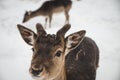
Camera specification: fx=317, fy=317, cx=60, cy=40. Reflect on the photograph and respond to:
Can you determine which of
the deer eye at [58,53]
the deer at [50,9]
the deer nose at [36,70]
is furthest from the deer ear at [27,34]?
the deer at [50,9]

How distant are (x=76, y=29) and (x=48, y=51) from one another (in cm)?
80

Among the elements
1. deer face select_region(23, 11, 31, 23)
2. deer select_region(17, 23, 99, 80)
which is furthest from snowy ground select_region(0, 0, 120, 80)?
deer select_region(17, 23, 99, 80)

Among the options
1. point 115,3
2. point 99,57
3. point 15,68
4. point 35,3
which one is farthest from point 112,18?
point 15,68

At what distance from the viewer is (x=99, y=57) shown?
114 inches

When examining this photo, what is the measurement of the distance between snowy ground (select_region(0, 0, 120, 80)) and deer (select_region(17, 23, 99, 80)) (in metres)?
0.19

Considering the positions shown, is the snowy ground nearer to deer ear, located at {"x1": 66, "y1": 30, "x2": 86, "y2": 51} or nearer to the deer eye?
deer ear, located at {"x1": 66, "y1": 30, "x2": 86, "y2": 51}

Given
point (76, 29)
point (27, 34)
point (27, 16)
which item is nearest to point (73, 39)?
point (27, 34)

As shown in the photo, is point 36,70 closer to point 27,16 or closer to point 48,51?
point 48,51

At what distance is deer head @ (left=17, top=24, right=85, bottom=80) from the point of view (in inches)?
80.7

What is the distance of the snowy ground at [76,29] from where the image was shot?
282 centimetres

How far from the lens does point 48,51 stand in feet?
7.04

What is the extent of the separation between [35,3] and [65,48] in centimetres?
111

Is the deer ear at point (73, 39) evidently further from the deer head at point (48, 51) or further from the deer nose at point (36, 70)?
the deer nose at point (36, 70)

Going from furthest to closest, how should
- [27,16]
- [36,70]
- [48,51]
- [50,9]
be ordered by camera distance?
[50,9]
[27,16]
[48,51]
[36,70]
